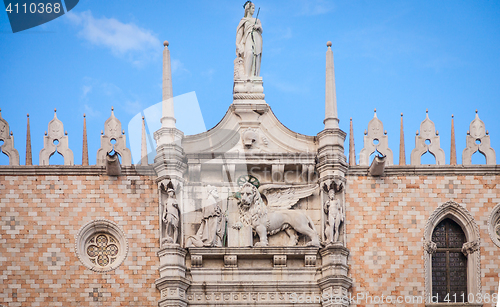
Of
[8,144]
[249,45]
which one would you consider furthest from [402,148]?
[8,144]

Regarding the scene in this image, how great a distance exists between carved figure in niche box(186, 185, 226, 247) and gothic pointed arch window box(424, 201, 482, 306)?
15.2ft

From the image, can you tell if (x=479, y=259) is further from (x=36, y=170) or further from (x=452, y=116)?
(x=36, y=170)

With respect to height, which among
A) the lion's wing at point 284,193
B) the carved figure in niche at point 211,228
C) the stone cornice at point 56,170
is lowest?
the carved figure in niche at point 211,228

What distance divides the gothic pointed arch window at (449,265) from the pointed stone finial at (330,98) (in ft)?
11.2

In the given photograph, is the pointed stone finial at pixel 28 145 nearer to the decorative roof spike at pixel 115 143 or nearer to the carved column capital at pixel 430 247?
the decorative roof spike at pixel 115 143

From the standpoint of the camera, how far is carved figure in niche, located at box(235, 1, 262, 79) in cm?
2705

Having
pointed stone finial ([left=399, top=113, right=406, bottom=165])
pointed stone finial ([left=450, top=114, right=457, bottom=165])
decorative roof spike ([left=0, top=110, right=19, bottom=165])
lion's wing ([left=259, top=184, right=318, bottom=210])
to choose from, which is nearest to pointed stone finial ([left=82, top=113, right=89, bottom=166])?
decorative roof spike ([left=0, top=110, right=19, bottom=165])

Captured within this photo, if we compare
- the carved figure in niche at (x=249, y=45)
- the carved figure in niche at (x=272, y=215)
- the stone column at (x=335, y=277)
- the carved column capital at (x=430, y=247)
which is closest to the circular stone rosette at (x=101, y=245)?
the carved figure in niche at (x=272, y=215)

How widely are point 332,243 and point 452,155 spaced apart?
388cm

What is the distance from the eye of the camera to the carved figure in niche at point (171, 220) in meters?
25.4

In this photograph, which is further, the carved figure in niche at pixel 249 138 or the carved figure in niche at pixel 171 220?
the carved figure in niche at pixel 249 138

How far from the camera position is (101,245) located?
84.8ft

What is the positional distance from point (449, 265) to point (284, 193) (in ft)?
13.4

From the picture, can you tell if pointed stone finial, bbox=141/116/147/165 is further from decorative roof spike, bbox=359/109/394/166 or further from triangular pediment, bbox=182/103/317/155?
decorative roof spike, bbox=359/109/394/166
